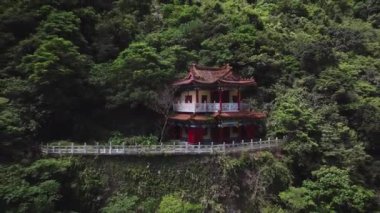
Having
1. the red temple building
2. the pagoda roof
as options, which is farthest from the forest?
the pagoda roof

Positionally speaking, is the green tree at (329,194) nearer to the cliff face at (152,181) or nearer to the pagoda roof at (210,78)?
the cliff face at (152,181)

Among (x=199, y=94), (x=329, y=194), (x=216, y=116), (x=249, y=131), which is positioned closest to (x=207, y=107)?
(x=199, y=94)

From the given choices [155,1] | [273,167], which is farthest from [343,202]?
[155,1]

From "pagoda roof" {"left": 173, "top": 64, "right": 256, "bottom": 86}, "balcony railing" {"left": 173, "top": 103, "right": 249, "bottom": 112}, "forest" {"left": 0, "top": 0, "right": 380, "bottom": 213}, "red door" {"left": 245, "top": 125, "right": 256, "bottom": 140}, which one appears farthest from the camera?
"red door" {"left": 245, "top": 125, "right": 256, "bottom": 140}

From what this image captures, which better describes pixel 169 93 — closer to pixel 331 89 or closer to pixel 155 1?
pixel 331 89

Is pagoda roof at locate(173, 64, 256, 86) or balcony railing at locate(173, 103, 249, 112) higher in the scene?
pagoda roof at locate(173, 64, 256, 86)

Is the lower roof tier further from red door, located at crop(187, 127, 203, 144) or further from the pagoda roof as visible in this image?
the pagoda roof

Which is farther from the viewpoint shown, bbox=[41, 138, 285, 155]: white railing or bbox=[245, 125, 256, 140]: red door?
bbox=[245, 125, 256, 140]: red door
